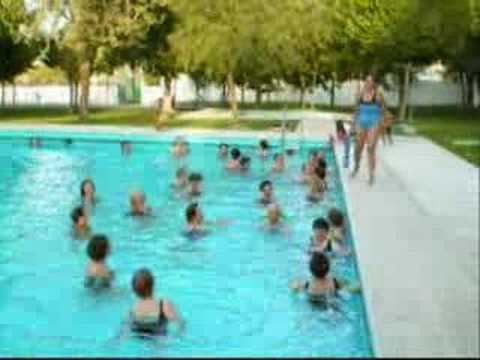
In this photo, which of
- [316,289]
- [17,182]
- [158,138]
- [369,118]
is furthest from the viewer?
[158,138]

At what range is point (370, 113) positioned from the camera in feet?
56.6

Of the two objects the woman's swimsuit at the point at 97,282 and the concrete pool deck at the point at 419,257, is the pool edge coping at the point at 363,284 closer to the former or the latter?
the concrete pool deck at the point at 419,257

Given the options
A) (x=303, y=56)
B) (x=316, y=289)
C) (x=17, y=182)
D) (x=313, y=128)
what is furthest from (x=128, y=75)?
(x=316, y=289)

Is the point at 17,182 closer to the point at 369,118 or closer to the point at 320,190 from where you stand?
the point at 320,190

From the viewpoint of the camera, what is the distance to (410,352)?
7.09 meters

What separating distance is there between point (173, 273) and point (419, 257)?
3.48 meters

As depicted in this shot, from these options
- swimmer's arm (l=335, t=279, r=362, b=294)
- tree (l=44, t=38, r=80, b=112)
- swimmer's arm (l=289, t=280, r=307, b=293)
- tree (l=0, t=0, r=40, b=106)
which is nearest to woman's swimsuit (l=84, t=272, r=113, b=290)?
swimmer's arm (l=289, t=280, r=307, b=293)

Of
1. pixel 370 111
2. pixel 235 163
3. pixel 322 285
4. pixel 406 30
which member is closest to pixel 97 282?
pixel 322 285

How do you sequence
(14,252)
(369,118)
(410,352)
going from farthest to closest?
(369,118) → (14,252) → (410,352)

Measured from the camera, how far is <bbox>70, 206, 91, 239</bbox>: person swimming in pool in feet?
49.8

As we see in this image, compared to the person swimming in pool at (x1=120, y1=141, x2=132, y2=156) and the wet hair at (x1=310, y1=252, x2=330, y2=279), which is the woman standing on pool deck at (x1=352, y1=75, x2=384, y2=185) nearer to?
the wet hair at (x1=310, y1=252, x2=330, y2=279)

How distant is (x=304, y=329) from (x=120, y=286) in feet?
9.62

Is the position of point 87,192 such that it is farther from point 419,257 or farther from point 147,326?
point 147,326

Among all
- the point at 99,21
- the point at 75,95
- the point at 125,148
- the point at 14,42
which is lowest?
the point at 75,95
